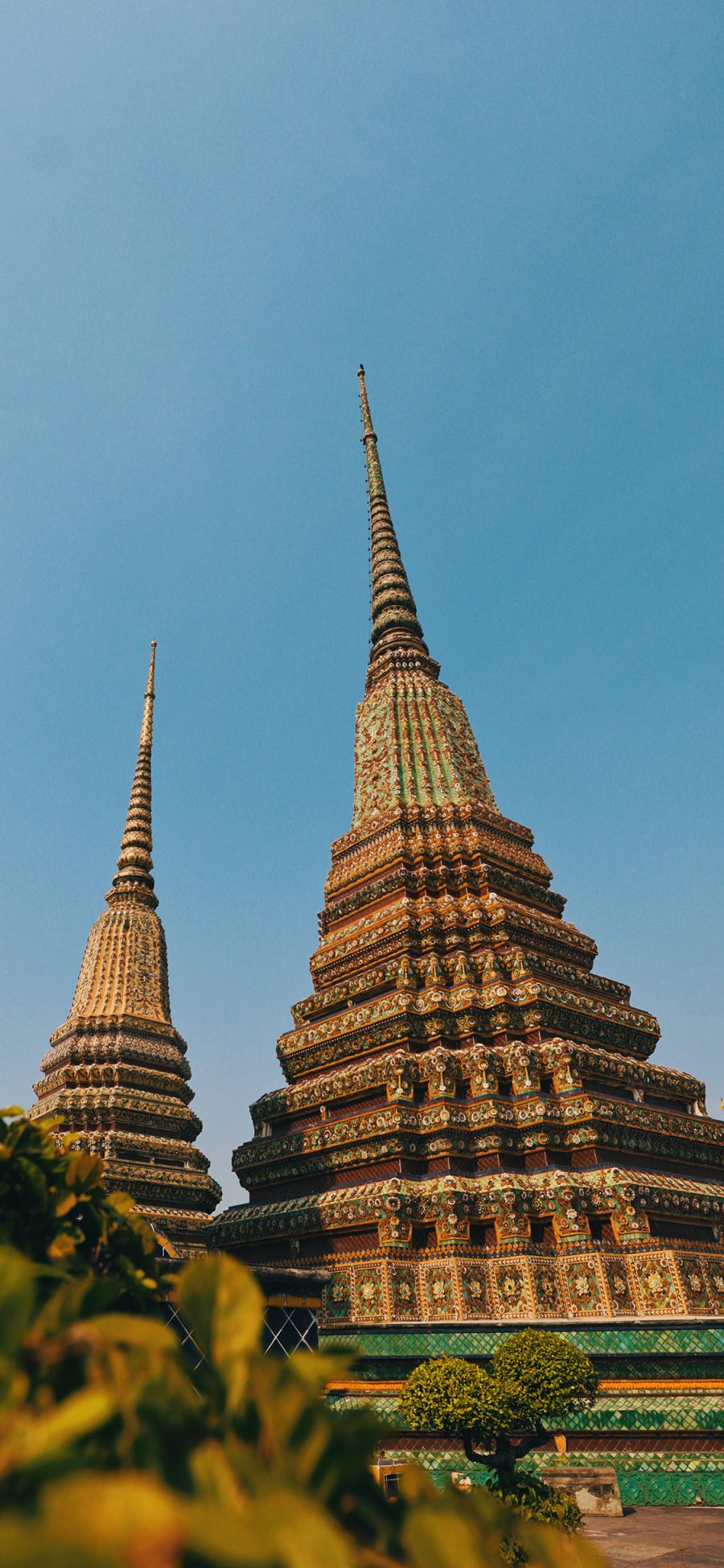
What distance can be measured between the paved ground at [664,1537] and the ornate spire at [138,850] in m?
23.7

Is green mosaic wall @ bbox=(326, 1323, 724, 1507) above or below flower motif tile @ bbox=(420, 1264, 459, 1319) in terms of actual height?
below

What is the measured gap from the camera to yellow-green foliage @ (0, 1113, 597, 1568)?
70cm

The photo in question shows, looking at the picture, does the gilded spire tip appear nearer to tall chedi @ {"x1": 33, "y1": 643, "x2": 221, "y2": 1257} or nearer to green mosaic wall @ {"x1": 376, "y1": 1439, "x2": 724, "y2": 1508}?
tall chedi @ {"x1": 33, "y1": 643, "x2": 221, "y2": 1257}

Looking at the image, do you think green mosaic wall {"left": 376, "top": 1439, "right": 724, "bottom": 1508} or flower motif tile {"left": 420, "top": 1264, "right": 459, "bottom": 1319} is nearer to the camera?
green mosaic wall {"left": 376, "top": 1439, "right": 724, "bottom": 1508}

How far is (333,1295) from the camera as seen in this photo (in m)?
12.7

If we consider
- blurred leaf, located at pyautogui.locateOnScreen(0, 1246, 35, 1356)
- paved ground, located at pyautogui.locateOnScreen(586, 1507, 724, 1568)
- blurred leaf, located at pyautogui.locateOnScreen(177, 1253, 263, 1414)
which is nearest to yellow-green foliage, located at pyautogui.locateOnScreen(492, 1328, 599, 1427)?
paved ground, located at pyautogui.locateOnScreen(586, 1507, 724, 1568)

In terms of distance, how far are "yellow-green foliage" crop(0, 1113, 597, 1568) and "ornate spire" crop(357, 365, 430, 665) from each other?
971 inches

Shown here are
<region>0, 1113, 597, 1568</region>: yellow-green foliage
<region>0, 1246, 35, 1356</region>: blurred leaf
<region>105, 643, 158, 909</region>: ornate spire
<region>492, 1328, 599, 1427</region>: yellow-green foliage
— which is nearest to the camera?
<region>0, 1113, 597, 1568</region>: yellow-green foliage

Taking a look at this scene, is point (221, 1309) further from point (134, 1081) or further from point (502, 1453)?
point (134, 1081)

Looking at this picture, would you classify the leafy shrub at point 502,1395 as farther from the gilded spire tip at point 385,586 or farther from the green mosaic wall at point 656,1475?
the gilded spire tip at point 385,586

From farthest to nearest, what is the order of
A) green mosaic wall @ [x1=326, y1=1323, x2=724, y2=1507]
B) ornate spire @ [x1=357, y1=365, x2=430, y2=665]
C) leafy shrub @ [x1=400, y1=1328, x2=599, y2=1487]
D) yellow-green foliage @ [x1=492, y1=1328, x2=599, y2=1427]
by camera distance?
ornate spire @ [x1=357, y1=365, x2=430, y2=665] < green mosaic wall @ [x1=326, y1=1323, x2=724, y2=1507] < yellow-green foliage @ [x1=492, y1=1328, x2=599, y2=1427] < leafy shrub @ [x1=400, y1=1328, x2=599, y2=1487]

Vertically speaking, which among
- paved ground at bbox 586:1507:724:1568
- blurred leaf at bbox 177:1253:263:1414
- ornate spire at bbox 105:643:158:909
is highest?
ornate spire at bbox 105:643:158:909

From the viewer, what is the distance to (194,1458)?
972 mm

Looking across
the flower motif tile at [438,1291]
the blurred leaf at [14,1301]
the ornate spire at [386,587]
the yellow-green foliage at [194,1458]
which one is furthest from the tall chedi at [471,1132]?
the blurred leaf at [14,1301]
